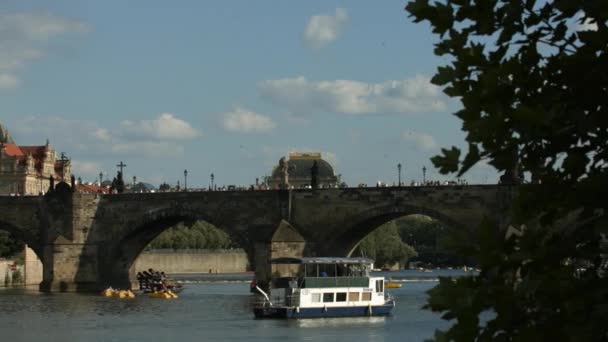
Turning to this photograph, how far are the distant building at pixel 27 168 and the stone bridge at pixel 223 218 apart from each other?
72.1 metres

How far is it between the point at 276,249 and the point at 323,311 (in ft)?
45.2

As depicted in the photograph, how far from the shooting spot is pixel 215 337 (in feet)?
159

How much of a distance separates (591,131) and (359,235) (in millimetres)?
67700

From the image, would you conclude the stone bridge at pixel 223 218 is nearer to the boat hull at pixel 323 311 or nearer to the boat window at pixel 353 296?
the boat hull at pixel 323 311

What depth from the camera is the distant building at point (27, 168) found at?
15475cm

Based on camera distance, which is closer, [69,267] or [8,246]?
[69,267]

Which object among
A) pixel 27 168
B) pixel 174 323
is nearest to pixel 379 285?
pixel 174 323

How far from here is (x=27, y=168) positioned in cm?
15575

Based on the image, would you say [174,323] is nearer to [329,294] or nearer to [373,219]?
[329,294]

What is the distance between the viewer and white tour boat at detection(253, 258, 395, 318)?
2283 inches

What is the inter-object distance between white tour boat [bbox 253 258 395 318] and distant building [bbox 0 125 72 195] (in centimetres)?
9510

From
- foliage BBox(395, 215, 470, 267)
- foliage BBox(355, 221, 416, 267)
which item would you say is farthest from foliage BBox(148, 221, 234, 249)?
foliage BBox(395, 215, 470, 267)

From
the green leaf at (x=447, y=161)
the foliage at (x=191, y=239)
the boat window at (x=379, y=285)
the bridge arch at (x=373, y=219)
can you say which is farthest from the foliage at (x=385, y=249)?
the green leaf at (x=447, y=161)

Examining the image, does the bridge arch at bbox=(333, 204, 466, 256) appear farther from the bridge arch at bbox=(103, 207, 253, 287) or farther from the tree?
the tree
